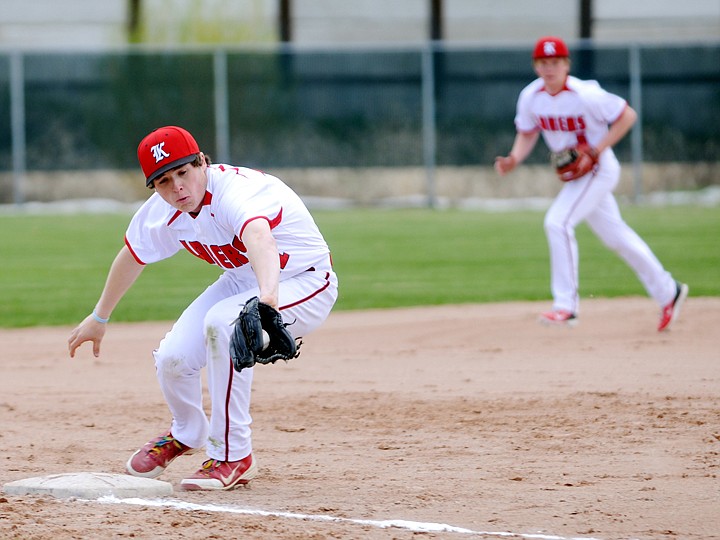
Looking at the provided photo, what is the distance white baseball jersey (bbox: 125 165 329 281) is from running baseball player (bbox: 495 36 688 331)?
3.80 meters

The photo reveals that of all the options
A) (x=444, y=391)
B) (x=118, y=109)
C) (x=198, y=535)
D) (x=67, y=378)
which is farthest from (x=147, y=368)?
(x=118, y=109)

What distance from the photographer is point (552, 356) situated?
7.36 metres

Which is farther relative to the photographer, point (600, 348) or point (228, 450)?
point (600, 348)

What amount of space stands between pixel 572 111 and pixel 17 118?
40.7ft

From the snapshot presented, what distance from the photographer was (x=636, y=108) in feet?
63.2

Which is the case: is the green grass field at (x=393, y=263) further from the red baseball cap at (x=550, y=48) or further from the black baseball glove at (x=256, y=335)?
the black baseball glove at (x=256, y=335)

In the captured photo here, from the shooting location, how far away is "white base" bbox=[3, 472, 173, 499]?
13.8 feet

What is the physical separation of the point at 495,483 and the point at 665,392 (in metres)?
2.04

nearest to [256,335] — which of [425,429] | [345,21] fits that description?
[425,429]

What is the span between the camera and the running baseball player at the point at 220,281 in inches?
165

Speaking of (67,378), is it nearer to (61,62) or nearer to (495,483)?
(495,483)

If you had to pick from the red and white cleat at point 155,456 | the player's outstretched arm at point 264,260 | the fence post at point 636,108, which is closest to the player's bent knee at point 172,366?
the red and white cleat at point 155,456

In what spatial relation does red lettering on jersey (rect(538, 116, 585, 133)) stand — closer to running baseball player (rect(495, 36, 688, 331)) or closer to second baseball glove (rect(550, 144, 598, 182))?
running baseball player (rect(495, 36, 688, 331))

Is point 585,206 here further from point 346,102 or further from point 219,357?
point 346,102
